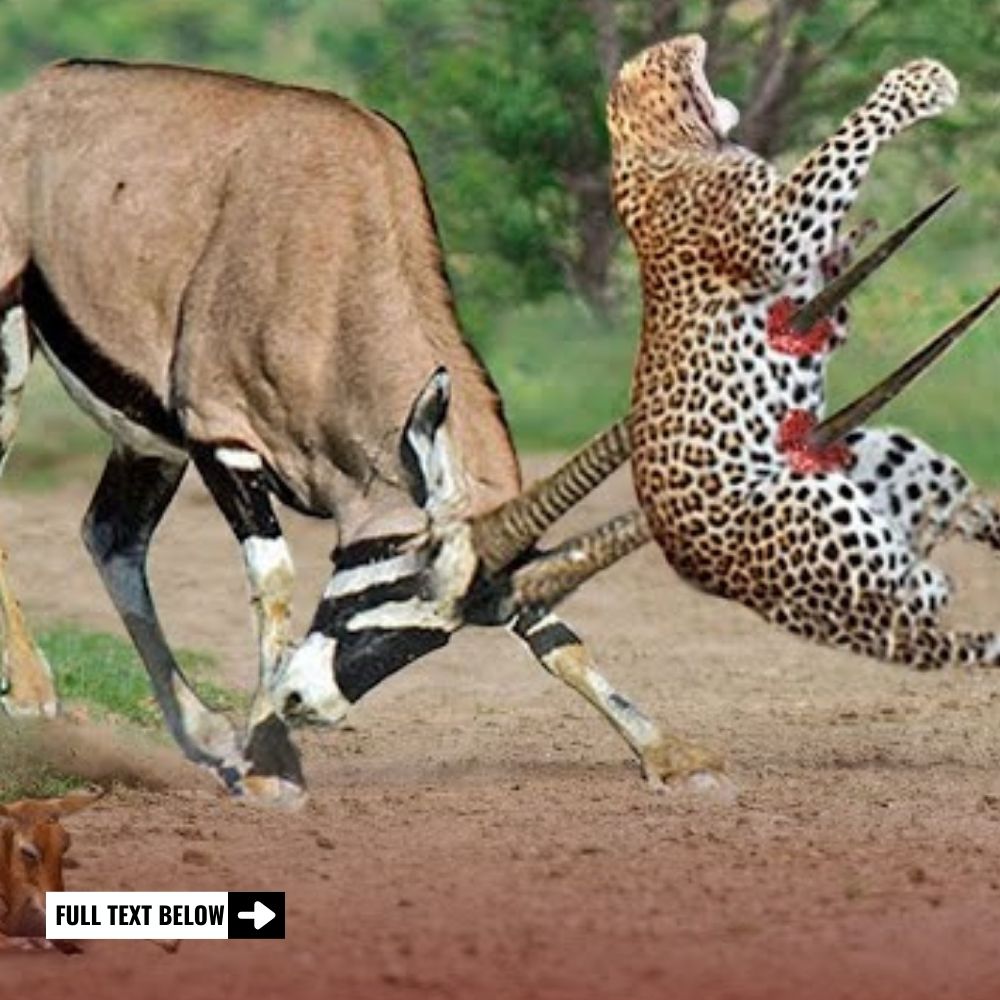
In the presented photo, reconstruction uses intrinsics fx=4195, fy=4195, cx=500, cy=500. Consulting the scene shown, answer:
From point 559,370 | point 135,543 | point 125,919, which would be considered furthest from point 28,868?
point 559,370

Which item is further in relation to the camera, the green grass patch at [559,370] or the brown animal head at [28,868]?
the green grass patch at [559,370]

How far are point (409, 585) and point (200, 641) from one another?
543 cm

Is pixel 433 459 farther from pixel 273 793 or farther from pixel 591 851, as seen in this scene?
pixel 591 851

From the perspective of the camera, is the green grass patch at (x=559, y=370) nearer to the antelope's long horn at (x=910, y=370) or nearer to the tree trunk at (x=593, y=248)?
the tree trunk at (x=593, y=248)

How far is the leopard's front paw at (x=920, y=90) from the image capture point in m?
10.5

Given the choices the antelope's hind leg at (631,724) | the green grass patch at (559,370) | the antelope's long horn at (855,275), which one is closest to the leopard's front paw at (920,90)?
the antelope's long horn at (855,275)

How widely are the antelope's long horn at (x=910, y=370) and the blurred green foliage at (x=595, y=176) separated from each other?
9388 mm

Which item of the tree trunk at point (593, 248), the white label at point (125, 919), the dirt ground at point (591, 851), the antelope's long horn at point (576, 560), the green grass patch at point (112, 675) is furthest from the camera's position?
the tree trunk at point (593, 248)

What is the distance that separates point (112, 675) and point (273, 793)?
3161 mm

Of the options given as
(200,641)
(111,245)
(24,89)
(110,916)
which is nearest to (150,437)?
(111,245)

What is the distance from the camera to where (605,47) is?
67.1ft

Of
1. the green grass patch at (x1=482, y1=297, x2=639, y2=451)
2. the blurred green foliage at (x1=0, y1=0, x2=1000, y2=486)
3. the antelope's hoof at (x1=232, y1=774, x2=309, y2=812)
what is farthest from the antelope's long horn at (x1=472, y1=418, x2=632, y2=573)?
the green grass patch at (x1=482, y1=297, x2=639, y2=451)

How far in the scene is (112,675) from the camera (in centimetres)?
1388

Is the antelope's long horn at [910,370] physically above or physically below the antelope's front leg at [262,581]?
above
